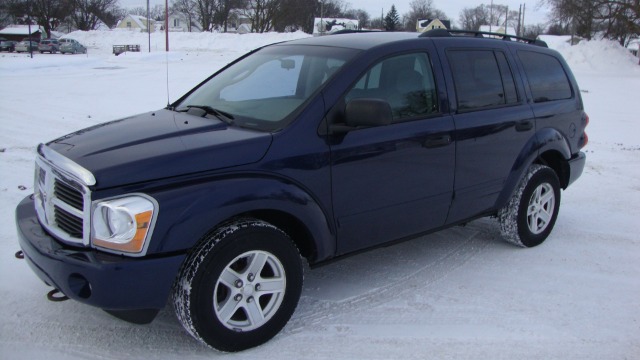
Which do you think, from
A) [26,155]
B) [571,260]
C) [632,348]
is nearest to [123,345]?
[632,348]

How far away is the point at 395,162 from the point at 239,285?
1336mm

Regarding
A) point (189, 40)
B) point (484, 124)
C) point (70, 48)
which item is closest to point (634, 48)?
point (189, 40)

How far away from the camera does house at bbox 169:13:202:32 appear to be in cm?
9044

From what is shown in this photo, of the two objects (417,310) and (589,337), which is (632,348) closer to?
(589,337)

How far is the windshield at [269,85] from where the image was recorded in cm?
364

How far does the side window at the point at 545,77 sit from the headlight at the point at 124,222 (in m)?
3.49

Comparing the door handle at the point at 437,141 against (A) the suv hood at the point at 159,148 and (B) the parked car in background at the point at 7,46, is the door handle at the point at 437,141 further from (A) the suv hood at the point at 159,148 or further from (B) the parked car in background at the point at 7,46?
(B) the parked car in background at the point at 7,46

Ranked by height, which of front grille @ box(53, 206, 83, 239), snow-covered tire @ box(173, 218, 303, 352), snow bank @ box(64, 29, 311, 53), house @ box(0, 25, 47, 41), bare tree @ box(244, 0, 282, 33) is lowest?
snow-covered tire @ box(173, 218, 303, 352)

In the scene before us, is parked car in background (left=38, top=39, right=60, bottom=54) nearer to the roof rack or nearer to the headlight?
the roof rack

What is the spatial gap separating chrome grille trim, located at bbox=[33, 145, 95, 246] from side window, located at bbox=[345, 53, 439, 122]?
178 cm

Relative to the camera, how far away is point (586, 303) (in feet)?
13.1

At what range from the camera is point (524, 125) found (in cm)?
472

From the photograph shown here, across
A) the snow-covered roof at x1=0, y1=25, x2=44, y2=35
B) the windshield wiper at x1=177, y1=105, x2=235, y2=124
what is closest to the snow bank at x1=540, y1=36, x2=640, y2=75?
the windshield wiper at x1=177, y1=105, x2=235, y2=124

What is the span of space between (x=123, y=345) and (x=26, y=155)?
5255 millimetres
